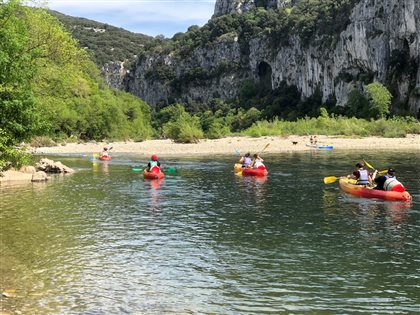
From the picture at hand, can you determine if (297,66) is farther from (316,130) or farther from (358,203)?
(358,203)

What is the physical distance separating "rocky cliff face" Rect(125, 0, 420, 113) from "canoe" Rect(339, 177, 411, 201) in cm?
6238

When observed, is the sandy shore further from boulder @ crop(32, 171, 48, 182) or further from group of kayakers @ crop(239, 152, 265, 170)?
boulder @ crop(32, 171, 48, 182)

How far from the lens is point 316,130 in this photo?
70.1m

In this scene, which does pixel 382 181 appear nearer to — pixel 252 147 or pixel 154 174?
pixel 154 174

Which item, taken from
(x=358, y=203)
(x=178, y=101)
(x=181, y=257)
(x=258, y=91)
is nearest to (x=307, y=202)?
(x=358, y=203)

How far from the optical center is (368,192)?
68.2 feet

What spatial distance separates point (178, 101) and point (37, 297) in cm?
16606

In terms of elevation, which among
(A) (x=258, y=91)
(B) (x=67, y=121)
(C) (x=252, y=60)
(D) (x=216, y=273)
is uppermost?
(C) (x=252, y=60)

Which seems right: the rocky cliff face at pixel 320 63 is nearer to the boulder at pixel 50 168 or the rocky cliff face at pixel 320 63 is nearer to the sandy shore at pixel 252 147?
the sandy shore at pixel 252 147

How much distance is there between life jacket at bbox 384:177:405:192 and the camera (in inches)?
775

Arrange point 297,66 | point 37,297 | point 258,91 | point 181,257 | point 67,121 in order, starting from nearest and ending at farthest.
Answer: point 37,297, point 181,257, point 67,121, point 297,66, point 258,91

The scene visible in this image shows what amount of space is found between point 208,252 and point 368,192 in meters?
10.4

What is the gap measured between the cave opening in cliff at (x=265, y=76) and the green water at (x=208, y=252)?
126 m

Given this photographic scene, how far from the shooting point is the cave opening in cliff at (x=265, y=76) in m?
147
